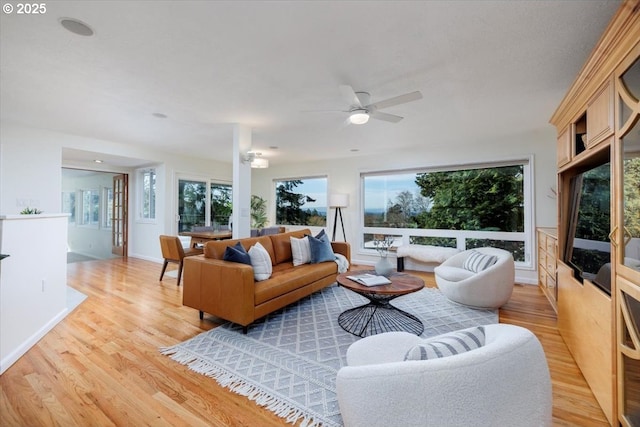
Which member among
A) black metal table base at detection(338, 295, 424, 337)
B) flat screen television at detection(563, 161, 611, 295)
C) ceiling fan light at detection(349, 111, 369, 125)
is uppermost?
ceiling fan light at detection(349, 111, 369, 125)

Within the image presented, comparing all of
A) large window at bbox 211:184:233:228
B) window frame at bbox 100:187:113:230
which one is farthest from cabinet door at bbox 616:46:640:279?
window frame at bbox 100:187:113:230

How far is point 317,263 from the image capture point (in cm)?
393

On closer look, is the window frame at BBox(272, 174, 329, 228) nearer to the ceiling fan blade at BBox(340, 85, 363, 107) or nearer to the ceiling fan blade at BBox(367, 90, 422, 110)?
the ceiling fan blade at BBox(340, 85, 363, 107)

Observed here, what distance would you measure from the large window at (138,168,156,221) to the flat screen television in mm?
7173

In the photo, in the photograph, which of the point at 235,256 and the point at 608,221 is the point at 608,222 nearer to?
the point at 608,221

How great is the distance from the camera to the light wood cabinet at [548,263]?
11.0 feet

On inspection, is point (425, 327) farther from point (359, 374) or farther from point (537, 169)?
point (537, 169)

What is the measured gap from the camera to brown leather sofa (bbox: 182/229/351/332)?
2.64 m

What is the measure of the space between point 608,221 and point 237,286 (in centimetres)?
277

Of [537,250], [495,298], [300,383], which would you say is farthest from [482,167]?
[300,383]

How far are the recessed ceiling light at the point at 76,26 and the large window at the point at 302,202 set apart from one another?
520 cm

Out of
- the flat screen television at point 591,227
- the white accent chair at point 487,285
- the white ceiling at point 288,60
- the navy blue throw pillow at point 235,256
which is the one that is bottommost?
the white accent chair at point 487,285

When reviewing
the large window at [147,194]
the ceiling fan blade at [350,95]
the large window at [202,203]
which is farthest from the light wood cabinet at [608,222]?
the large window at [147,194]

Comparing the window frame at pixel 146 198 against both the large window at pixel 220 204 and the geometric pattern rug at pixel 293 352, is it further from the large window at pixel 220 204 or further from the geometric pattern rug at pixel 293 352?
the geometric pattern rug at pixel 293 352
